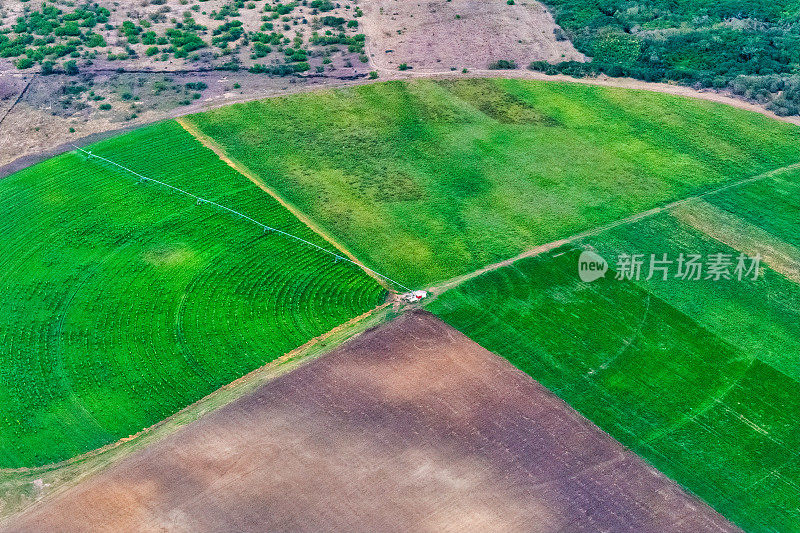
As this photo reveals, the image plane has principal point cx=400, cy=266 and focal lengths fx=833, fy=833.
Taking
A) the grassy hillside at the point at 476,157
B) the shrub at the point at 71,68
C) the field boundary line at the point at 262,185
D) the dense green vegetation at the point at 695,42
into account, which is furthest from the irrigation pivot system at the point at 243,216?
the dense green vegetation at the point at 695,42

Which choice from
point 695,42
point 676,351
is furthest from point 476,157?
point 695,42

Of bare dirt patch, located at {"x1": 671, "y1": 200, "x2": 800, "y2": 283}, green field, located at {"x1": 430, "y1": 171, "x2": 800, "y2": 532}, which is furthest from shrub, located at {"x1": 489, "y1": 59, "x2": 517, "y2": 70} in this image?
green field, located at {"x1": 430, "y1": 171, "x2": 800, "y2": 532}

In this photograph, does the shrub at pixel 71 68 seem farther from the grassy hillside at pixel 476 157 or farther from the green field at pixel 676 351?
the green field at pixel 676 351

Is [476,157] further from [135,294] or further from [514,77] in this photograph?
[135,294]

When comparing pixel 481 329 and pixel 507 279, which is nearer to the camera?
pixel 481 329

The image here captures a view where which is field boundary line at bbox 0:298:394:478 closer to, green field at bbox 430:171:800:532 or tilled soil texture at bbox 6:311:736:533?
tilled soil texture at bbox 6:311:736:533

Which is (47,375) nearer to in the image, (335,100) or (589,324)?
(589,324)

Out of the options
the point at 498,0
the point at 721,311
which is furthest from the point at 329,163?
the point at 498,0
